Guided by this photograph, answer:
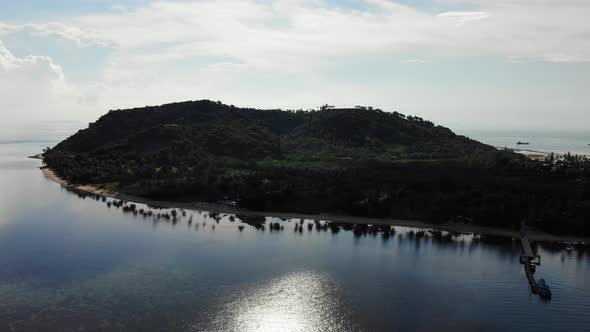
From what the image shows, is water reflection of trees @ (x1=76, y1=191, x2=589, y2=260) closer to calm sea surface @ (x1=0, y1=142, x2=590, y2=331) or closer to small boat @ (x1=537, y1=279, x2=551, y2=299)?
calm sea surface @ (x1=0, y1=142, x2=590, y2=331)

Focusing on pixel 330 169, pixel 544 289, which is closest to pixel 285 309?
pixel 544 289

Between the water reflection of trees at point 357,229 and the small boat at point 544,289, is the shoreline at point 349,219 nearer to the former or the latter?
the water reflection of trees at point 357,229

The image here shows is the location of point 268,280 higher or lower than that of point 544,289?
lower

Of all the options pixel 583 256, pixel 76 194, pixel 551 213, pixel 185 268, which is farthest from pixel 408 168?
pixel 76 194

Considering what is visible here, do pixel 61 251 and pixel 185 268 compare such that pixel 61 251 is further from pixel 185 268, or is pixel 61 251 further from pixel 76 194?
pixel 76 194

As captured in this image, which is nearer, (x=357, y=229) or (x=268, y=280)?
(x=268, y=280)

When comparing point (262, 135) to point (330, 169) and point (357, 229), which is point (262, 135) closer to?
point (330, 169)
